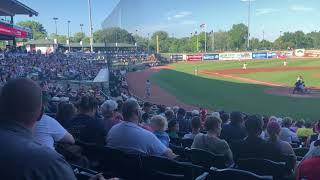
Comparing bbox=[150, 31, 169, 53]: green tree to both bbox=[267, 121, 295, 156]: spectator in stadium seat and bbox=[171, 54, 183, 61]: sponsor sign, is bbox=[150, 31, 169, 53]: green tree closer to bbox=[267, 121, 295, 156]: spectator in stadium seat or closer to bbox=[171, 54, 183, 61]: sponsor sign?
bbox=[171, 54, 183, 61]: sponsor sign

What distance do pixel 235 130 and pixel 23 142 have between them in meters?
6.08

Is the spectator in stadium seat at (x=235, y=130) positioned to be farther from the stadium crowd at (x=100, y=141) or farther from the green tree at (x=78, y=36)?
the green tree at (x=78, y=36)

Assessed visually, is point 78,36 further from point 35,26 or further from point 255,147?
point 255,147

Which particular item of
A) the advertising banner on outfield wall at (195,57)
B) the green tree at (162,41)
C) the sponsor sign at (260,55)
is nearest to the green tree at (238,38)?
the green tree at (162,41)

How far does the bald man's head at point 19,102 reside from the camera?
92.4 inches

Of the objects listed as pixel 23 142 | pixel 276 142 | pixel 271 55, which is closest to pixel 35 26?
pixel 271 55

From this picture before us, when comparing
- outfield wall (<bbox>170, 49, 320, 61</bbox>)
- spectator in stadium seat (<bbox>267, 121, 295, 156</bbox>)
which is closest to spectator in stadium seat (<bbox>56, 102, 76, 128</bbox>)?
spectator in stadium seat (<bbox>267, 121, 295, 156</bbox>)

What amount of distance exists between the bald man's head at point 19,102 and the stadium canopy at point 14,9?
40.0 metres

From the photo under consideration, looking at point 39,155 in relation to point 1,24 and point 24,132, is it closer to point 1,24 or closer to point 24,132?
point 24,132

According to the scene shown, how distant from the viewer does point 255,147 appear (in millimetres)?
5840

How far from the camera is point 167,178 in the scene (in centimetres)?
451

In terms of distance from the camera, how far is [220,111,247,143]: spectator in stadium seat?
7.79 metres

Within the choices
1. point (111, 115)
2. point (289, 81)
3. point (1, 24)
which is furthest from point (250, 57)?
point (111, 115)

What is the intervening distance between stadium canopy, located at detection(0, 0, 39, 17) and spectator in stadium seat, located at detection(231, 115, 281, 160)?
37.6 m
